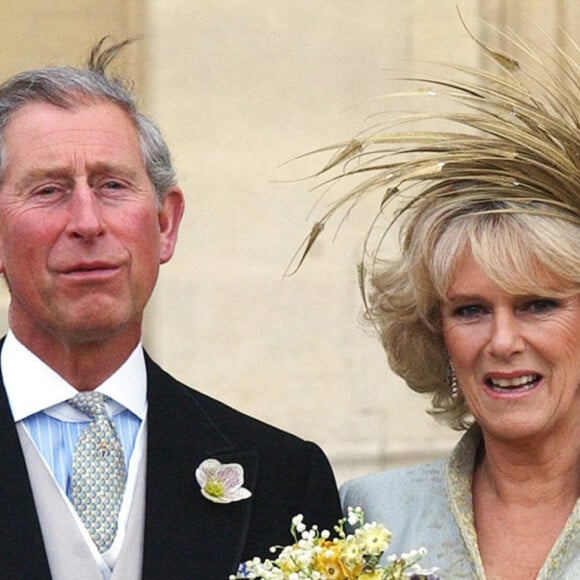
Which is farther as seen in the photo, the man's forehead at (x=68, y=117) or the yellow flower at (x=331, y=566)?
the man's forehead at (x=68, y=117)

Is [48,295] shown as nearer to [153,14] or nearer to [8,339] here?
[8,339]

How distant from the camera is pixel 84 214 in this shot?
3.81 meters

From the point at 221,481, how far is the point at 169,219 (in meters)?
0.58

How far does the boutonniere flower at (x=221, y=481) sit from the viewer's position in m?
3.98

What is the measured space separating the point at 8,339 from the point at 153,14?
310cm

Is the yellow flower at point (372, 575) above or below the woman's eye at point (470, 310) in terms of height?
below

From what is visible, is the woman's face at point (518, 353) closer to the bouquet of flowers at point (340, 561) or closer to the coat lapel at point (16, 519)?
the bouquet of flowers at point (340, 561)

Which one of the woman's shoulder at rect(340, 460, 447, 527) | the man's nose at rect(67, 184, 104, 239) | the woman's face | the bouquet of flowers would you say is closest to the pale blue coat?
the woman's shoulder at rect(340, 460, 447, 527)

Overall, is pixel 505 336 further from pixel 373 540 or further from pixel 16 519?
pixel 16 519

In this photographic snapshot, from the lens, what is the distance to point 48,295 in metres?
3.83

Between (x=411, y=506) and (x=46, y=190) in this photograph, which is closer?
(x=46, y=190)

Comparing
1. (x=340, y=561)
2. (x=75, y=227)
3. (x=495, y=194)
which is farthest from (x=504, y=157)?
(x=340, y=561)

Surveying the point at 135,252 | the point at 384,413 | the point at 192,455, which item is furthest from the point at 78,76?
the point at 384,413

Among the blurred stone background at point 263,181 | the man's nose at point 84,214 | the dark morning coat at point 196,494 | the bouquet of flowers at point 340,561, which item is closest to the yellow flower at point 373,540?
the bouquet of flowers at point 340,561
